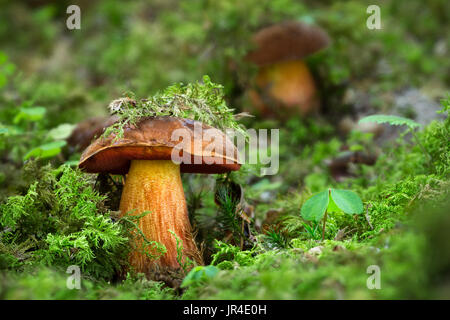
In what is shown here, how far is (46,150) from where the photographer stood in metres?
2.94

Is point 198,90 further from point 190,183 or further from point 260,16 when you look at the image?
point 260,16

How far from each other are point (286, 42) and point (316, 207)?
3.09 m

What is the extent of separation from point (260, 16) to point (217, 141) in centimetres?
346

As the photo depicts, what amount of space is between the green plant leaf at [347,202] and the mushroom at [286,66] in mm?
2942

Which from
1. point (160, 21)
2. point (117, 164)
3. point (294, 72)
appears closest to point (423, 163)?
point (117, 164)

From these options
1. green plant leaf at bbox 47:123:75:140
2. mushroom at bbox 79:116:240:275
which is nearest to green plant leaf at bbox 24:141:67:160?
green plant leaf at bbox 47:123:75:140

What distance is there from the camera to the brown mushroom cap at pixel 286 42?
4.56 meters

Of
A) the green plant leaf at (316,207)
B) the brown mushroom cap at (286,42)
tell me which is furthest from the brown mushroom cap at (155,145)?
the brown mushroom cap at (286,42)

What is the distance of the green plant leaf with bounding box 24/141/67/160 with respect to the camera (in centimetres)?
279

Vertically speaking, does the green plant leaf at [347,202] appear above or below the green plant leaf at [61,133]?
below

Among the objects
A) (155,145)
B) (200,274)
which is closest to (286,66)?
(155,145)

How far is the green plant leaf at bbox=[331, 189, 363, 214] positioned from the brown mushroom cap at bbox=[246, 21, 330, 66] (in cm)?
300

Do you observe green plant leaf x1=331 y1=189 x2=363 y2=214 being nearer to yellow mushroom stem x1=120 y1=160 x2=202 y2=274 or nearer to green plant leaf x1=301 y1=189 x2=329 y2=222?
green plant leaf x1=301 y1=189 x2=329 y2=222

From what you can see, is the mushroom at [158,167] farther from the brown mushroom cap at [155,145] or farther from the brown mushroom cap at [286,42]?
the brown mushroom cap at [286,42]
